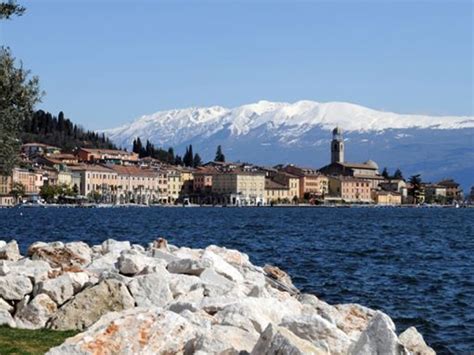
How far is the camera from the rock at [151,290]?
37.3 ft

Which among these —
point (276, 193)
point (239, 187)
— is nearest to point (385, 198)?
point (276, 193)

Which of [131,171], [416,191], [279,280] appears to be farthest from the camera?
[416,191]

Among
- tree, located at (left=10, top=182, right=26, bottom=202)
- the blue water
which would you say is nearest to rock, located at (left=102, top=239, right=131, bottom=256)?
the blue water

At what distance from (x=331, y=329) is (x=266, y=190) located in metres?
165

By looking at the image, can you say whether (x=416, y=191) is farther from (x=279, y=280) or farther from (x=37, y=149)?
(x=279, y=280)

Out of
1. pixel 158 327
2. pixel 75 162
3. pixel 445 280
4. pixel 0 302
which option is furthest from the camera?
pixel 75 162

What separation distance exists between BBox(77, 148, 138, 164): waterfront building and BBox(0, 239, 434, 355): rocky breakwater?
15086 centimetres

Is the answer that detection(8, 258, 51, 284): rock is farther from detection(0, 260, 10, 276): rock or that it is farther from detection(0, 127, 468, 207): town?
detection(0, 127, 468, 207): town

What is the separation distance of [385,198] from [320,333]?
184753 mm

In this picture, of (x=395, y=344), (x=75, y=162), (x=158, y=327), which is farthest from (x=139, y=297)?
(x=75, y=162)

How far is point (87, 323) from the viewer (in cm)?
1034

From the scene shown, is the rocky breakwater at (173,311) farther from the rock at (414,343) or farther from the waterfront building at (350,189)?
the waterfront building at (350,189)

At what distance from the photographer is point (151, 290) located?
11.5 meters

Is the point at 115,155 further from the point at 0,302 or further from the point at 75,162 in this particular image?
the point at 0,302
